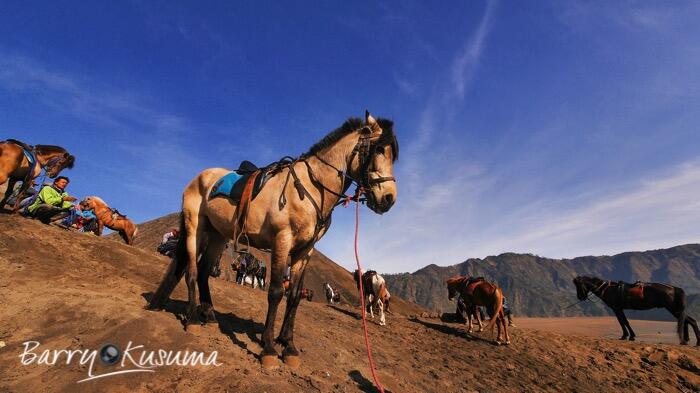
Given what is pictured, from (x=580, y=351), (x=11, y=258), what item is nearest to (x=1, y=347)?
(x=11, y=258)

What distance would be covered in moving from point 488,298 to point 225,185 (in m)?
10.4

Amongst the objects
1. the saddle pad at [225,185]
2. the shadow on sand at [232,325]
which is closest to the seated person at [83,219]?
the shadow on sand at [232,325]

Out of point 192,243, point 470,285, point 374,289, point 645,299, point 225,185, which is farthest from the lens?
point 374,289

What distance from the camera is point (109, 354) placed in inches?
154

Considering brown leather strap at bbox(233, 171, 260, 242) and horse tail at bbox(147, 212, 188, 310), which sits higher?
brown leather strap at bbox(233, 171, 260, 242)

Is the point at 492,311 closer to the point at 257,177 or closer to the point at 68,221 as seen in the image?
the point at 257,177

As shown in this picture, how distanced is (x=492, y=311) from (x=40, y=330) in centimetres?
1183

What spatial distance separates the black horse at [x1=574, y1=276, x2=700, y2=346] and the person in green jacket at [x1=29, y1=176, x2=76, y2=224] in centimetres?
2115

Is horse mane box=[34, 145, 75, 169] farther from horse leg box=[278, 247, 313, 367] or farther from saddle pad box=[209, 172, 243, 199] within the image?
horse leg box=[278, 247, 313, 367]

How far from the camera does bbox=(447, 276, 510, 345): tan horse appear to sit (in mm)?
10945


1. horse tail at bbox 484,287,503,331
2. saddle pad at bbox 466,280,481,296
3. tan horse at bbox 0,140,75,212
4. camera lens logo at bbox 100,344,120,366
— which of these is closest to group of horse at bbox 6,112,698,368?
camera lens logo at bbox 100,344,120,366

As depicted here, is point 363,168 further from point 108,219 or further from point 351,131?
point 108,219

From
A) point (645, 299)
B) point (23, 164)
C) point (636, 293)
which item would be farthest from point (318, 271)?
point (23, 164)

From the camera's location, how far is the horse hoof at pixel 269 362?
4.18m
